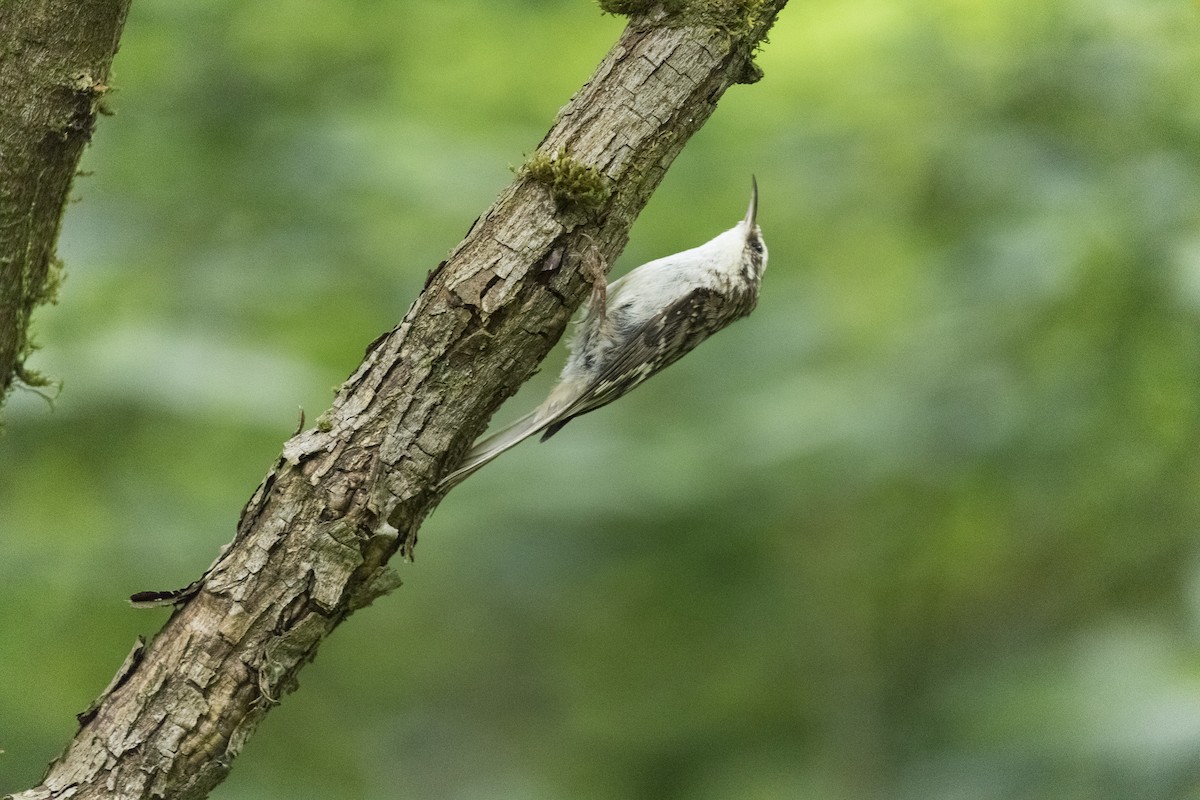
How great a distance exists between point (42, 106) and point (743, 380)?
3.06 m

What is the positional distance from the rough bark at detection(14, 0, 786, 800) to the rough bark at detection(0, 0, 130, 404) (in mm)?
791

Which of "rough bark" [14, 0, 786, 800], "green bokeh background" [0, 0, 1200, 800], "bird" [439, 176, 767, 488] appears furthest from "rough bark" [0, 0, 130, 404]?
"bird" [439, 176, 767, 488]

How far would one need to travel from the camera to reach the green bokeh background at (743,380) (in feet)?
13.6

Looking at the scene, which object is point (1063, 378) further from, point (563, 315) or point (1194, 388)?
point (563, 315)

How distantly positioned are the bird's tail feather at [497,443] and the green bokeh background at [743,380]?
0.93m

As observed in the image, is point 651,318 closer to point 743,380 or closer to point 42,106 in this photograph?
point 743,380

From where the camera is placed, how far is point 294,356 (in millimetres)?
4555

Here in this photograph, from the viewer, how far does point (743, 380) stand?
489 cm

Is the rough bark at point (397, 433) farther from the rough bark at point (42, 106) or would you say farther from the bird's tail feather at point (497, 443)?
the rough bark at point (42, 106)

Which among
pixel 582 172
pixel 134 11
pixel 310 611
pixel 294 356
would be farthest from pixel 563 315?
pixel 134 11

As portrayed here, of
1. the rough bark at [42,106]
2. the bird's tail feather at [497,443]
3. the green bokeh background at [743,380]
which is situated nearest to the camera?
the rough bark at [42,106]

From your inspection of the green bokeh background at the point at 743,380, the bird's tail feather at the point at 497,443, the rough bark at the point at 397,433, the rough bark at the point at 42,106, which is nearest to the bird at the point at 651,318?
the bird's tail feather at the point at 497,443

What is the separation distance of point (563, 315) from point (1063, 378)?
232 cm

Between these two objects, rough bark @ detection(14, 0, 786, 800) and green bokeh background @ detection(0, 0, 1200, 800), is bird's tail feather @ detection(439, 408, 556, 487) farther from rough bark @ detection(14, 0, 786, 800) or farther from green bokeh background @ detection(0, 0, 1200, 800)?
green bokeh background @ detection(0, 0, 1200, 800)
